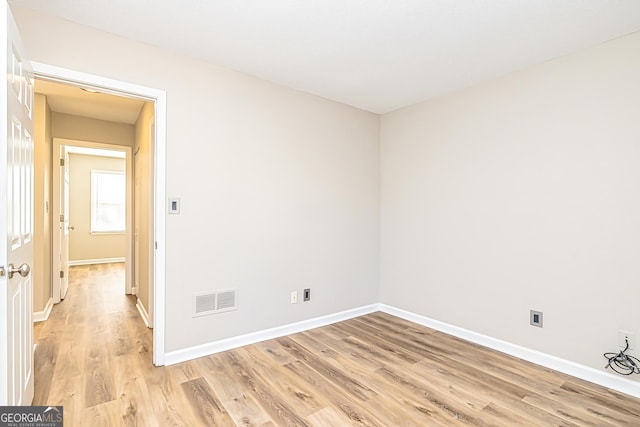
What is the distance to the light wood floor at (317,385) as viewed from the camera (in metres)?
1.93

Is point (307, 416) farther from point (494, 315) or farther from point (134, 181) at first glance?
point (134, 181)

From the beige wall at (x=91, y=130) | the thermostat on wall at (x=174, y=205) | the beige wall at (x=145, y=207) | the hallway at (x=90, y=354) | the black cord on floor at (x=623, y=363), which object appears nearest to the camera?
the hallway at (x=90, y=354)

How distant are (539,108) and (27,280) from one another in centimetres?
384

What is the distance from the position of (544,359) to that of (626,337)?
589 mm

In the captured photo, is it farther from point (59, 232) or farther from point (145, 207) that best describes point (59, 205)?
point (145, 207)

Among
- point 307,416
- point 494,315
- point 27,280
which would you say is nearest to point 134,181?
→ point 27,280

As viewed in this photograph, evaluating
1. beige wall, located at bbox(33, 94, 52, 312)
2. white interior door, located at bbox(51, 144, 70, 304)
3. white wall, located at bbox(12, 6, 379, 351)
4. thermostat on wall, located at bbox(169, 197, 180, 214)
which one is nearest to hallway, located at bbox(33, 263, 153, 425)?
white interior door, located at bbox(51, 144, 70, 304)

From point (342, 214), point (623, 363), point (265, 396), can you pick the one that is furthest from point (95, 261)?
point (623, 363)

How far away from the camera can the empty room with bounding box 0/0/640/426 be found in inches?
78.2

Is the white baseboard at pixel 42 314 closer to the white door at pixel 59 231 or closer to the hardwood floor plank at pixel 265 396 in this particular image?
the white door at pixel 59 231

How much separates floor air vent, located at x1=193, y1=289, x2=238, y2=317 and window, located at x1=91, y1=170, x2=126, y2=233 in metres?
6.18

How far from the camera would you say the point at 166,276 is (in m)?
2.56

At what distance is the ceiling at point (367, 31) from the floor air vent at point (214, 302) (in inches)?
78.9

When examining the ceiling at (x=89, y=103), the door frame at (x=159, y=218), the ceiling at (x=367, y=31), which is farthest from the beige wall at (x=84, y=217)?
the ceiling at (x=367, y=31)
